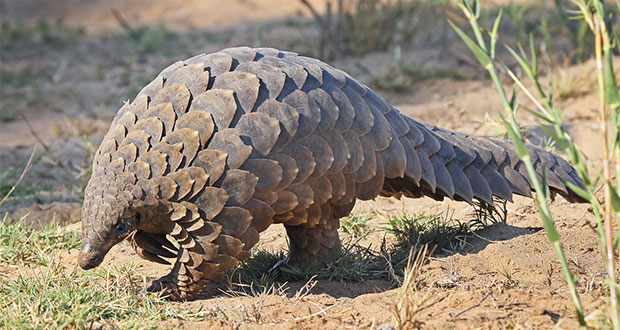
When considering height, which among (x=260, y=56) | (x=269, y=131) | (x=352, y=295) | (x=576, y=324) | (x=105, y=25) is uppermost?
(x=260, y=56)

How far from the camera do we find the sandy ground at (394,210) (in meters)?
2.72

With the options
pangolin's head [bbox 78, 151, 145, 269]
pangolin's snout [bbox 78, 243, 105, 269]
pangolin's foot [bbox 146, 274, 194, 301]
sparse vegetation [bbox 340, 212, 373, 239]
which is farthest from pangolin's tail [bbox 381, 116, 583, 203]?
pangolin's snout [bbox 78, 243, 105, 269]

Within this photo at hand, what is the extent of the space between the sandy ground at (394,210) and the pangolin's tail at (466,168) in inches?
11.1

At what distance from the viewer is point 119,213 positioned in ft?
8.95

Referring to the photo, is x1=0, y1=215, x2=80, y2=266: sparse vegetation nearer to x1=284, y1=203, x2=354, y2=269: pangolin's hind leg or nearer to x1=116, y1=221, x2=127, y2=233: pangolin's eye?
x1=116, y1=221, x2=127, y2=233: pangolin's eye

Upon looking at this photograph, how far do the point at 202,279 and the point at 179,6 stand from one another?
1065 cm

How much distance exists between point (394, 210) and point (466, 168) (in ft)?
2.78

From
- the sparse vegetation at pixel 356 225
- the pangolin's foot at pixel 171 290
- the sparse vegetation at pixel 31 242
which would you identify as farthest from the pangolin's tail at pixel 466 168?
the sparse vegetation at pixel 31 242

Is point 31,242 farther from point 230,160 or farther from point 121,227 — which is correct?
point 230,160

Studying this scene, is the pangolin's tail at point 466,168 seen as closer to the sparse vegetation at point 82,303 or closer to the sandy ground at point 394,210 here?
the sandy ground at point 394,210

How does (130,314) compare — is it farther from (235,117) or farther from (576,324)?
(576,324)

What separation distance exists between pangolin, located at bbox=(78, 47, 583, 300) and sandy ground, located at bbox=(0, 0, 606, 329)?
0.31 m

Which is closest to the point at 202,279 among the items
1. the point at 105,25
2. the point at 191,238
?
the point at 191,238

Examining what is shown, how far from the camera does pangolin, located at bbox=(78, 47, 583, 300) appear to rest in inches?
107
